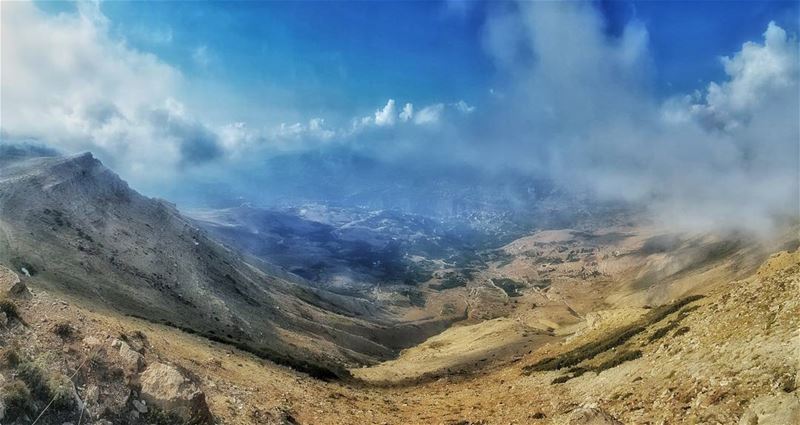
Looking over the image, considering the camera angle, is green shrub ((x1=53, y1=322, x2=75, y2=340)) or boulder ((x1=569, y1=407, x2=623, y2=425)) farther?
green shrub ((x1=53, y1=322, x2=75, y2=340))

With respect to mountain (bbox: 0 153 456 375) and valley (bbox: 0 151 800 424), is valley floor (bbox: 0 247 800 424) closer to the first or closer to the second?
valley (bbox: 0 151 800 424)

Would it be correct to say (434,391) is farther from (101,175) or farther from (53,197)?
(101,175)

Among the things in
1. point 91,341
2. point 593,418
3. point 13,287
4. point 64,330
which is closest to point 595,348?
point 593,418

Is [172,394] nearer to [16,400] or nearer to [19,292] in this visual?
[16,400]

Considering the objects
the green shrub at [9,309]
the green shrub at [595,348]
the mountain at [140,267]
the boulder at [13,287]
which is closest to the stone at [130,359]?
the green shrub at [9,309]

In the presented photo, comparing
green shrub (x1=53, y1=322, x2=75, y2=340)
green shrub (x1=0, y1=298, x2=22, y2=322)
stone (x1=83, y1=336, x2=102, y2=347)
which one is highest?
green shrub (x1=0, y1=298, x2=22, y2=322)

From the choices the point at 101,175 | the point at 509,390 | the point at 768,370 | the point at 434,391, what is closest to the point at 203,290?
the point at 101,175

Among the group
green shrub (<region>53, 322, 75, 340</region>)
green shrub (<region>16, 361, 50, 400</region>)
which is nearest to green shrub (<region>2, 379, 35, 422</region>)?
green shrub (<region>16, 361, 50, 400</region>)
